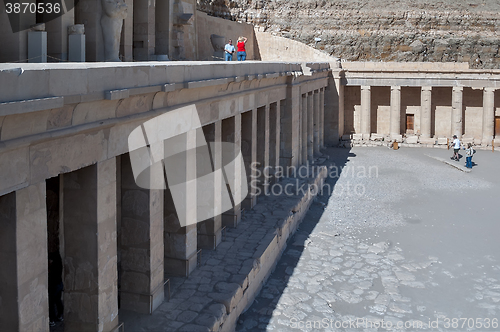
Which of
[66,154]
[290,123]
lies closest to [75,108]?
[66,154]

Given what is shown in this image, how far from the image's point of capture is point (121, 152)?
725cm

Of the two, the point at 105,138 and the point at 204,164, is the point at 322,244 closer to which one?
the point at 204,164

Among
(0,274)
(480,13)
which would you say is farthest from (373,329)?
(480,13)

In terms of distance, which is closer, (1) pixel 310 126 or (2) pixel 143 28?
(2) pixel 143 28

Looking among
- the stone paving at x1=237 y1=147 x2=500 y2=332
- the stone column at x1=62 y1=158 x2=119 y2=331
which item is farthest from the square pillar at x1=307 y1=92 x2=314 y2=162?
the stone column at x1=62 y1=158 x2=119 y2=331

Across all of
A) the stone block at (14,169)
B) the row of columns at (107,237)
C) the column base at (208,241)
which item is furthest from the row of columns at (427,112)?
the stone block at (14,169)

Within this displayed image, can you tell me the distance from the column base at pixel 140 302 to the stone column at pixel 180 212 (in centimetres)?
142

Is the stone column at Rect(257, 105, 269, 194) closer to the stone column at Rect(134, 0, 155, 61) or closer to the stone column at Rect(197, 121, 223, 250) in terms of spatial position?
the stone column at Rect(134, 0, 155, 61)

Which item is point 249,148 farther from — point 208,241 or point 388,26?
point 388,26

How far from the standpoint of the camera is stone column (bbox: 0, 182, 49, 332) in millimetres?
5445

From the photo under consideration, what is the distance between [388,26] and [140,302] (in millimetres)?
36711

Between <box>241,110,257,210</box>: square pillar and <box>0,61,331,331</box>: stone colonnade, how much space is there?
0.04m

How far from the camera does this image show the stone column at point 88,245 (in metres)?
6.79

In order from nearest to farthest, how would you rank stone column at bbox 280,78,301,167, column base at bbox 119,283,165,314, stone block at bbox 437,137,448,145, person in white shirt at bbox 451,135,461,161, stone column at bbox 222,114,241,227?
1. column base at bbox 119,283,165,314
2. stone column at bbox 222,114,241,227
3. stone column at bbox 280,78,301,167
4. person in white shirt at bbox 451,135,461,161
5. stone block at bbox 437,137,448,145
